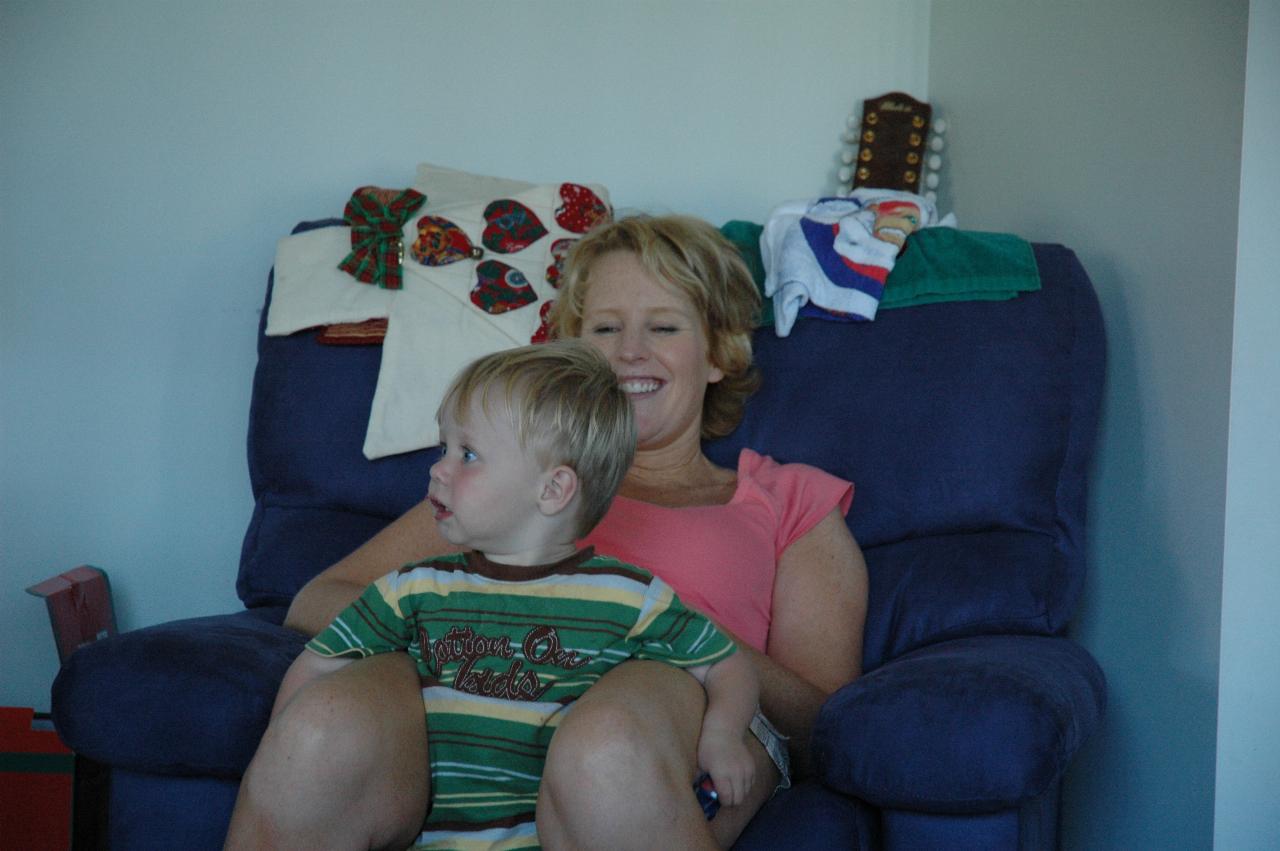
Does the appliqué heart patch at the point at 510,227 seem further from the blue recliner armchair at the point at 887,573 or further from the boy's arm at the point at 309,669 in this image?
the boy's arm at the point at 309,669

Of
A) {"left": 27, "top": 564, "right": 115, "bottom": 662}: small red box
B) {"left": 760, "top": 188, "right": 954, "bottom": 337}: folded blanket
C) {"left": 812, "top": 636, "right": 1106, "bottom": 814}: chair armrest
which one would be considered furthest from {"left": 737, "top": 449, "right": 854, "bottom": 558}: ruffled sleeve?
{"left": 27, "top": 564, "right": 115, "bottom": 662}: small red box

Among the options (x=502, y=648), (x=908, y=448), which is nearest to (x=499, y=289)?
(x=908, y=448)

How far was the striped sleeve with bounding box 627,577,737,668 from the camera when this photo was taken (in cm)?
130

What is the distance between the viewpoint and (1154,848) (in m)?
1.77

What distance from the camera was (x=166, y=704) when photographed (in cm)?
136

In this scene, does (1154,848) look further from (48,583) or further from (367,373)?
(48,583)

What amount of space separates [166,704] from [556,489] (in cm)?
47

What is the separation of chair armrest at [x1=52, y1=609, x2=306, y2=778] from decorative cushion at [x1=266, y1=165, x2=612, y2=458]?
65cm

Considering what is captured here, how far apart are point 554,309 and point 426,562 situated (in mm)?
735

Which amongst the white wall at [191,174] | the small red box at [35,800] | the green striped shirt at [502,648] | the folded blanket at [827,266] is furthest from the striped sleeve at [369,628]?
the white wall at [191,174]

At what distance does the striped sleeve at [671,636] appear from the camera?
1.30 metres

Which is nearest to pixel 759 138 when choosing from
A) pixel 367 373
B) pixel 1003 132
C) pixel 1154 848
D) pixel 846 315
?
pixel 1003 132

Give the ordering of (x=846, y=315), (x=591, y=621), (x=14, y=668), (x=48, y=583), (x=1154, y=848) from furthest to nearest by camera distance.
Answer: (x=14, y=668)
(x=48, y=583)
(x=846, y=315)
(x=1154, y=848)
(x=591, y=621)

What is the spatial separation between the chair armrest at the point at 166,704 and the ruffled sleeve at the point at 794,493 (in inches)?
26.7
